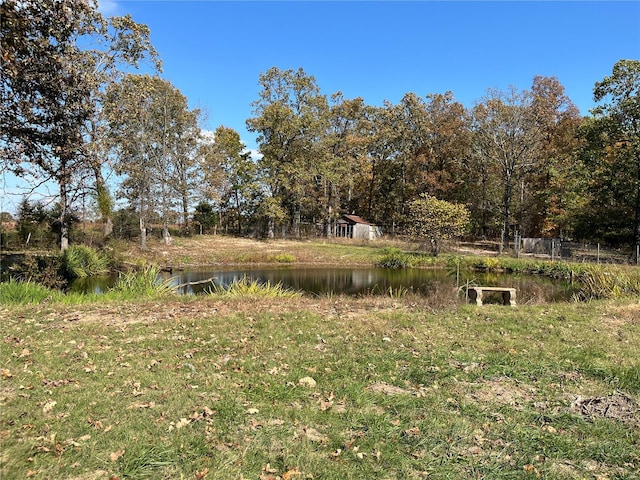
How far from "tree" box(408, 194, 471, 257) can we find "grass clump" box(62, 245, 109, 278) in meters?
18.9

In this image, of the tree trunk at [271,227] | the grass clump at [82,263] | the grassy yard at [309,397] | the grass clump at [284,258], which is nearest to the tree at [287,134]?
the tree trunk at [271,227]

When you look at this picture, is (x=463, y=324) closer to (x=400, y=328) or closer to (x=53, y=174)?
(x=400, y=328)

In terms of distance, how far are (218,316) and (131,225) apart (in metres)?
24.9

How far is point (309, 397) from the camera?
4293 mm

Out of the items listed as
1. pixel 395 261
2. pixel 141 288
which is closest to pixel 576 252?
pixel 395 261

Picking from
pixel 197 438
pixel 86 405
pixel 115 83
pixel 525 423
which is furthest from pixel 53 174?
pixel 525 423

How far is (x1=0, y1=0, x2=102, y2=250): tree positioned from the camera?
35.6 ft

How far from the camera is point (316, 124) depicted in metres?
37.1

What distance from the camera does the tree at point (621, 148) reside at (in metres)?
24.6

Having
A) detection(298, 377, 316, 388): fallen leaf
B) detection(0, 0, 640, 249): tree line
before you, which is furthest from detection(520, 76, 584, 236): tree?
detection(298, 377, 316, 388): fallen leaf

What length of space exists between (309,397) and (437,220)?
2389 centimetres

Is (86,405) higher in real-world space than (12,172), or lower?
lower

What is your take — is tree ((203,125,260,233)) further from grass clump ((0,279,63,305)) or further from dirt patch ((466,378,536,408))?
dirt patch ((466,378,536,408))

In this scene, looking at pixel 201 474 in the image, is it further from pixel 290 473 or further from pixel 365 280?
pixel 365 280
